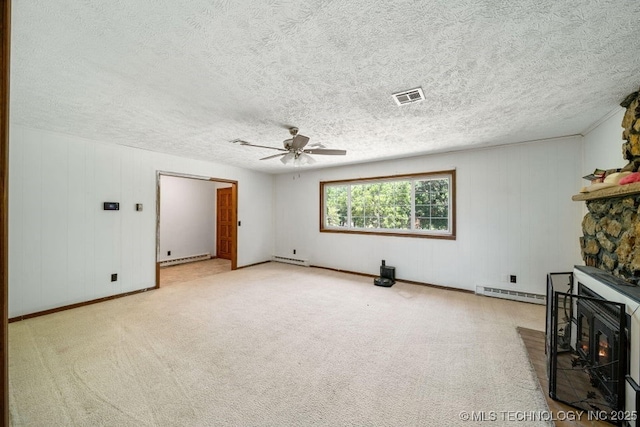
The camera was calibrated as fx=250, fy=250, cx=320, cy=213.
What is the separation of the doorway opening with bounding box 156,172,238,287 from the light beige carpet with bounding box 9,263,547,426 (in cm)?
247

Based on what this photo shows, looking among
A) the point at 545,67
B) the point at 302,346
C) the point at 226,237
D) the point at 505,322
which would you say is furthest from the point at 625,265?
the point at 226,237

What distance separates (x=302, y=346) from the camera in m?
2.54

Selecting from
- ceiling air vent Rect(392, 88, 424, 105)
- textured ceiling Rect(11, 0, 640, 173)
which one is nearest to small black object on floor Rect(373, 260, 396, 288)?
textured ceiling Rect(11, 0, 640, 173)

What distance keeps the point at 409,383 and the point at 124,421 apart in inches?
79.7

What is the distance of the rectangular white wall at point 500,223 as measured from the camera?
11.7 feet

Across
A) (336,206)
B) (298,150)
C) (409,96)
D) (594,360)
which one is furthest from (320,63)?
(336,206)

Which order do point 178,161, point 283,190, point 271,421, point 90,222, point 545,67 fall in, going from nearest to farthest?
point 271,421 → point 545,67 → point 90,222 → point 178,161 → point 283,190

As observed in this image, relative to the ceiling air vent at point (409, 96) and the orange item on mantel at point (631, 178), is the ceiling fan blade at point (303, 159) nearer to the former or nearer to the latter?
the ceiling air vent at point (409, 96)

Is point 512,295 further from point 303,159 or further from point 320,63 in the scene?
point 320,63

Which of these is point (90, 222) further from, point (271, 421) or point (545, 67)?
point (545, 67)

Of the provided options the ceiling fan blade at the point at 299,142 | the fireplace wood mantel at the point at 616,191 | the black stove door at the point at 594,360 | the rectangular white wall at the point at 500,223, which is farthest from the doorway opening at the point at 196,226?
the fireplace wood mantel at the point at 616,191

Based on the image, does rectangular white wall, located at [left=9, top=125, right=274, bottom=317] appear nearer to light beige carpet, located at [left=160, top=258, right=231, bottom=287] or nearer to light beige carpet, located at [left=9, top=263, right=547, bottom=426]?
light beige carpet, located at [left=9, top=263, right=547, bottom=426]

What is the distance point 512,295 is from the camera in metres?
3.85

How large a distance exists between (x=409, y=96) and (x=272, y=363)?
2713 millimetres
